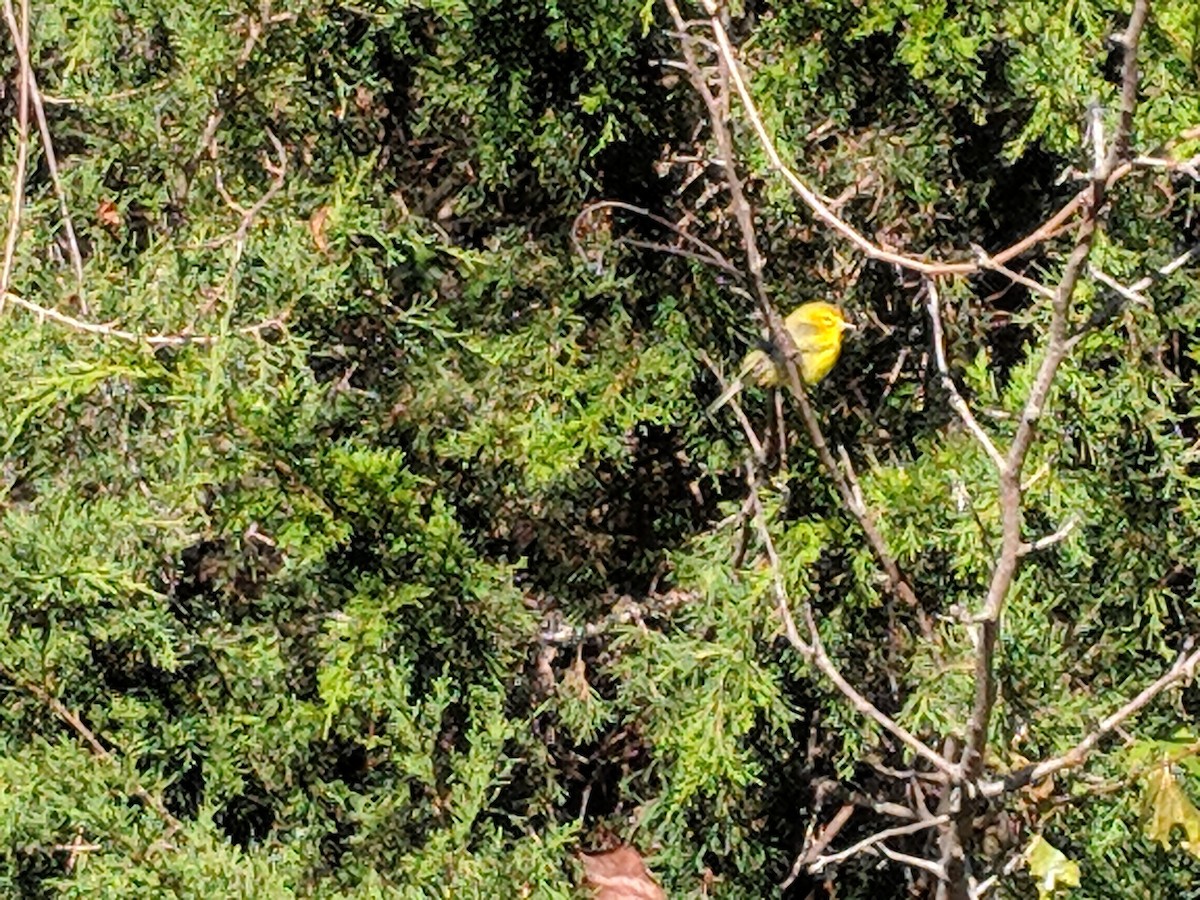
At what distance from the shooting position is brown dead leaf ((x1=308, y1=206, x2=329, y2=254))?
4.70 ft

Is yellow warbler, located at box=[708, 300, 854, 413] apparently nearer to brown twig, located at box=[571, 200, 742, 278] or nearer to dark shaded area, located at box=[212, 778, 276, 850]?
brown twig, located at box=[571, 200, 742, 278]

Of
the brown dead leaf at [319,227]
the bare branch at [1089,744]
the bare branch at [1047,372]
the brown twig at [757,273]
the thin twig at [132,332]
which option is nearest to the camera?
the bare branch at [1047,372]

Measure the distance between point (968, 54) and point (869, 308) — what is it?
287 millimetres

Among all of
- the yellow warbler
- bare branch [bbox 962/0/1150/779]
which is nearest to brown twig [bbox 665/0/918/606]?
the yellow warbler

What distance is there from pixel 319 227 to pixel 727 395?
1.40 feet

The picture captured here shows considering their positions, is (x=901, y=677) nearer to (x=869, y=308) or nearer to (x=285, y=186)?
(x=869, y=308)

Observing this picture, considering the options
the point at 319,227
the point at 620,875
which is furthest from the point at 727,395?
the point at 620,875

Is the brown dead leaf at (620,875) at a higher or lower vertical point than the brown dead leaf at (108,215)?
lower

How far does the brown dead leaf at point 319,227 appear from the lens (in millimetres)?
1431

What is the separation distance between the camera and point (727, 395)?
1.39 metres

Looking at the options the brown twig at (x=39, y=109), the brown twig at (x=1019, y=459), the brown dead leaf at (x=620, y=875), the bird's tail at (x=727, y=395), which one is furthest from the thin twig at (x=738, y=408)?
the brown twig at (x=39, y=109)

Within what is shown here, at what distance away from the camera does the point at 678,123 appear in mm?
1520

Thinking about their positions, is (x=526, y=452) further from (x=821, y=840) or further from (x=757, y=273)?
(x=821, y=840)

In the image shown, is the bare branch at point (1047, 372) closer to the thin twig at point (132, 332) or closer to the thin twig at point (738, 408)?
the thin twig at point (738, 408)
